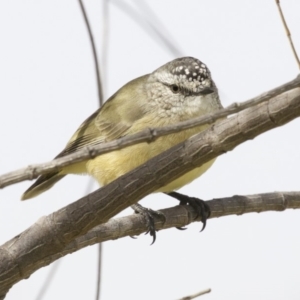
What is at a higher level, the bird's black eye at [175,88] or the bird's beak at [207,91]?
the bird's black eye at [175,88]

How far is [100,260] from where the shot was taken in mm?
2883

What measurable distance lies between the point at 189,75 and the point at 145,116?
38 centimetres

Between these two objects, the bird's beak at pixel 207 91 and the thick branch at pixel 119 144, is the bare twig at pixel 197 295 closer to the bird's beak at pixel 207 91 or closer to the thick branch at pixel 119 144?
the thick branch at pixel 119 144

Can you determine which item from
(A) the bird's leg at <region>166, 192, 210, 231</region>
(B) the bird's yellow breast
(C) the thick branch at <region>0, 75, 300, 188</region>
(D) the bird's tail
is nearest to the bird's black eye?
(B) the bird's yellow breast

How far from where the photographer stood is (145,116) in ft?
15.0

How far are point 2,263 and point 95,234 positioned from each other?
0.54 metres

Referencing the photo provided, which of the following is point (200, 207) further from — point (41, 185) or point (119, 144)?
point (119, 144)

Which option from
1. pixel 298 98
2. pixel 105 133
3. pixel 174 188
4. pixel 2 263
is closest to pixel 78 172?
pixel 105 133

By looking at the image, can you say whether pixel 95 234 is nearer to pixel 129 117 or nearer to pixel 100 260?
pixel 100 260

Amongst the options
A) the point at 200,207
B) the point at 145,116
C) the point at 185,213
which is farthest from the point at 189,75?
the point at 185,213

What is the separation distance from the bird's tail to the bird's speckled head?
953mm

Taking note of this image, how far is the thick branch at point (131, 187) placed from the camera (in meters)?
2.12

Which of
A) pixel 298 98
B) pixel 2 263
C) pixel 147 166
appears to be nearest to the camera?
pixel 298 98

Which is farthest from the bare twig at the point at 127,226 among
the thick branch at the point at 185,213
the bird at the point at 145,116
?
the bird at the point at 145,116
